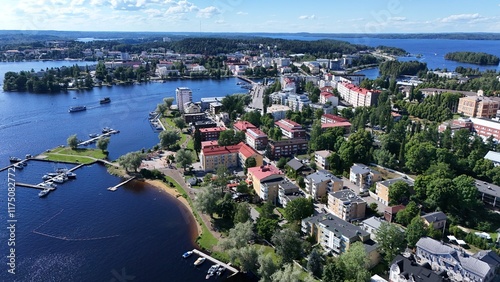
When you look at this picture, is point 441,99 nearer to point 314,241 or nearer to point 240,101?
point 240,101

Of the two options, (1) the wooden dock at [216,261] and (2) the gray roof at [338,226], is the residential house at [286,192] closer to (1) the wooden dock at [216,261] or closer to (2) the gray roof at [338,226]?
(2) the gray roof at [338,226]

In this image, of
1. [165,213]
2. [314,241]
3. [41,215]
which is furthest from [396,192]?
[41,215]

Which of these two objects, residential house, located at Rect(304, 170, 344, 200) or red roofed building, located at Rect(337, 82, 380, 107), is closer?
residential house, located at Rect(304, 170, 344, 200)

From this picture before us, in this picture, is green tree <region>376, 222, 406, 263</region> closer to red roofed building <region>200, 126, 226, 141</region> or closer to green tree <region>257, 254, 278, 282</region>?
green tree <region>257, 254, 278, 282</region>

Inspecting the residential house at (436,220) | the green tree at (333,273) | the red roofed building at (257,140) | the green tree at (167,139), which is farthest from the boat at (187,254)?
the green tree at (167,139)

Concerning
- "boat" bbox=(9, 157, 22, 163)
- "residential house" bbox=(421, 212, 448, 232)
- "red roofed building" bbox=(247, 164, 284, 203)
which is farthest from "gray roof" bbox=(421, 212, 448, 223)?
"boat" bbox=(9, 157, 22, 163)

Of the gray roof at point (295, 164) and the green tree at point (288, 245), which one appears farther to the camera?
the gray roof at point (295, 164)
